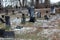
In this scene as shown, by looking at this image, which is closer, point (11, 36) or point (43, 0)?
point (11, 36)

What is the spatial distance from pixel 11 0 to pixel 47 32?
2006cm

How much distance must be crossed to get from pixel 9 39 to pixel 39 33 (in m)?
1.83

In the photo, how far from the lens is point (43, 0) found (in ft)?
119

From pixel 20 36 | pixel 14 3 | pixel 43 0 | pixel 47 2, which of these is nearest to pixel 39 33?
pixel 20 36

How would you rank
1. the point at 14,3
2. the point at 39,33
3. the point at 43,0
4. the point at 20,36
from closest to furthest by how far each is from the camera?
the point at 20,36
the point at 39,33
the point at 14,3
the point at 43,0

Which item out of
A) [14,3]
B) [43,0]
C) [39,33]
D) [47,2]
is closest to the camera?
[39,33]

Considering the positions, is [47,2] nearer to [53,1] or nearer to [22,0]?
[53,1]

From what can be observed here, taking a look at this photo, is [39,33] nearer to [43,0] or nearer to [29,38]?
[29,38]

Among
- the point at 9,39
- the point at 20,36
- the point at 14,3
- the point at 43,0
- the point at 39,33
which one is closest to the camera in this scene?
the point at 9,39

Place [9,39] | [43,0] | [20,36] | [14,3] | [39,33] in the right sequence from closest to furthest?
[9,39] → [20,36] → [39,33] → [14,3] → [43,0]

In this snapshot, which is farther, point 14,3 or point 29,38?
point 14,3

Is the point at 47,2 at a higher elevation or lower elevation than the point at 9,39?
lower

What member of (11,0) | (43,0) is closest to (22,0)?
(11,0)

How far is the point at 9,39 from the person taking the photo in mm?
8516
